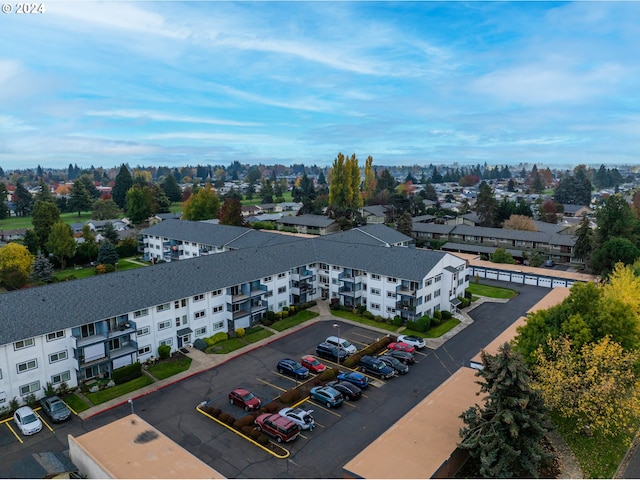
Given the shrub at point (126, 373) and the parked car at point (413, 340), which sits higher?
the parked car at point (413, 340)

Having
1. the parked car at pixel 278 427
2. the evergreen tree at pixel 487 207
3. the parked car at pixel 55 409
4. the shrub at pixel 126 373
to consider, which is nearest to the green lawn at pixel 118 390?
the shrub at pixel 126 373

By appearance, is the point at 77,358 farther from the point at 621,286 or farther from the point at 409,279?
the point at 621,286

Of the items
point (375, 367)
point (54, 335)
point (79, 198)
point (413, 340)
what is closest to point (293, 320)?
point (413, 340)

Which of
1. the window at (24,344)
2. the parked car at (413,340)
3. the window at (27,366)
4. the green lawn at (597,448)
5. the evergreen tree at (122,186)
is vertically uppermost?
the evergreen tree at (122,186)

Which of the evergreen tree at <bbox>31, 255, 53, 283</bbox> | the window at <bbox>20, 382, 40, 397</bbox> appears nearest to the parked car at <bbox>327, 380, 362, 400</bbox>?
the window at <bbox>20, 382, 40, 397</bbox>

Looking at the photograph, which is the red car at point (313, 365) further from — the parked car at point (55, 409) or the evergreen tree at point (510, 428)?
the parked car at point (55, 409)

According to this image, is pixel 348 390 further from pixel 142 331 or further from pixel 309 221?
pixel 309 221

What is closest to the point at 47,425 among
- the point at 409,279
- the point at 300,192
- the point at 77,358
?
the point at 77,358
